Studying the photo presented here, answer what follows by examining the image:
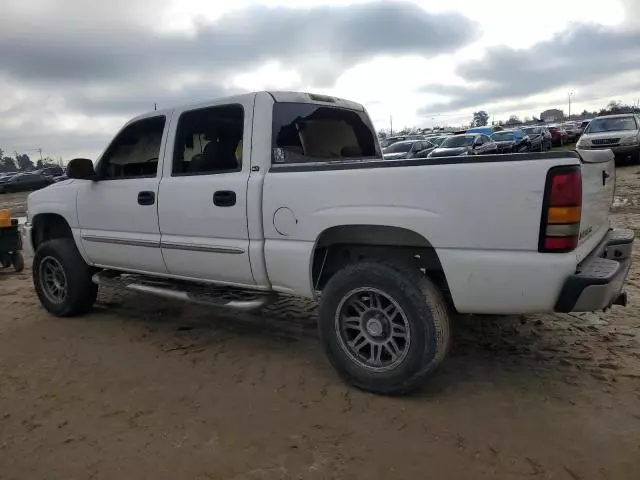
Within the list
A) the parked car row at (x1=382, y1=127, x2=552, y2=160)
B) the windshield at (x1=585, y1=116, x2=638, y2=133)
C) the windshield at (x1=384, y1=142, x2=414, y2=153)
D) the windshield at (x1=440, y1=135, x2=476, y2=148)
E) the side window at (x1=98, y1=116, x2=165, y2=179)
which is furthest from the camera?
the windshield at (x1=384, y1=142, x2=414, y2=153)

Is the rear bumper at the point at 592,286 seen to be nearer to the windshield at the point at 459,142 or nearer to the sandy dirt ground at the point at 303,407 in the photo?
the sandy dirt ground at the point at 303,407

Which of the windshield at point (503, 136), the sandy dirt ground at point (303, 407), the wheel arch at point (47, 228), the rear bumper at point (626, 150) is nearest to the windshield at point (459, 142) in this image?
the windshield at point (503, 136)

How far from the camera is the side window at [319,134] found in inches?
160

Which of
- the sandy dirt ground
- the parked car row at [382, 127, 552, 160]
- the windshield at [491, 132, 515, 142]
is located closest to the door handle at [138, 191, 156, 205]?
the sandy dirt ground

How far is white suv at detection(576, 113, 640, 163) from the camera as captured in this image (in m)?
17.8

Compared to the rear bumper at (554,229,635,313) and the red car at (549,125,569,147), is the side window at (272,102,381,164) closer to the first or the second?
the rear bumper at (554,229,635,313)

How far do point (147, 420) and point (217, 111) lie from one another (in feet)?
7.95

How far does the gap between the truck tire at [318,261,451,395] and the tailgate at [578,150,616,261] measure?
95 centimetres

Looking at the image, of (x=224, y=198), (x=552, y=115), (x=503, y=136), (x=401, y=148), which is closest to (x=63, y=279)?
(x=224, y=198)

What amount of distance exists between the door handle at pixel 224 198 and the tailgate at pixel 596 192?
2330 mm

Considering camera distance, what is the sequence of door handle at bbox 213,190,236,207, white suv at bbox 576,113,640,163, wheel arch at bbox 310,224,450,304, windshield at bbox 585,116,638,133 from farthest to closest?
windshield at bbox 585,116,638,133
white suv at bbox 576,113,640,163
door handle at bbox 213,190,236,207
wheel arch at bbox 310,224,450,304

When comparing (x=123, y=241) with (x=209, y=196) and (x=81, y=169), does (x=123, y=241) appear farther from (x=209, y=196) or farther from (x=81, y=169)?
(x=209, y=196)

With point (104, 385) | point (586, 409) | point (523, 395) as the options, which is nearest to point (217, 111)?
point (104, 385)

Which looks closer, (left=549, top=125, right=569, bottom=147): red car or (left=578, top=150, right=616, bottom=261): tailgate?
(left=578, top=150, right=616, bottom=261): tailgate
